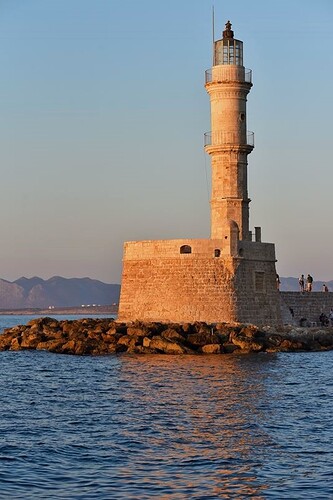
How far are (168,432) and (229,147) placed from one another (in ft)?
62.2

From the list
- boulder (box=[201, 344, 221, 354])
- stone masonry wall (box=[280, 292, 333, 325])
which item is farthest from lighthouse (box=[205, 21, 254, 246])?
boulder (box=[201, 344, 221, 354])

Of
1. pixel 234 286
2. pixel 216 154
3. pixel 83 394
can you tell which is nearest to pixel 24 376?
pixel 83 394

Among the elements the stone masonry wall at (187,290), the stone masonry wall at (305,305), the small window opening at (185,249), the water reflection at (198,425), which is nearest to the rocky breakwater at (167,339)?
the stone masonry wall at (187,290)

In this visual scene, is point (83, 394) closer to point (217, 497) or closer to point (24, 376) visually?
point (24, 376)

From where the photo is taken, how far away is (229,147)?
32656mm

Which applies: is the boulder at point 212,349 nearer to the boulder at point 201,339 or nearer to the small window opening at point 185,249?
the boulder at point 201,339

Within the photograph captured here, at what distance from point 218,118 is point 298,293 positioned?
24.4 ft

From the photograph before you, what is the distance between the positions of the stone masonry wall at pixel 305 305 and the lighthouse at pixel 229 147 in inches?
120

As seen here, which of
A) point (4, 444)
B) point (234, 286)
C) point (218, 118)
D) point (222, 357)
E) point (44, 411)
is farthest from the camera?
point (218, 118)

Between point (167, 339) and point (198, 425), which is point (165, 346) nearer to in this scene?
point (167, 339)

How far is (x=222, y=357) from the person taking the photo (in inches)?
1078

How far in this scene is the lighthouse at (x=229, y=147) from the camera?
32.8 meters

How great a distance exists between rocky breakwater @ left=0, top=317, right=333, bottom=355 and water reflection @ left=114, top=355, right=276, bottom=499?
2.44m

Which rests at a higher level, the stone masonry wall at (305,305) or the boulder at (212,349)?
the stone masonry wall at (305,305)
